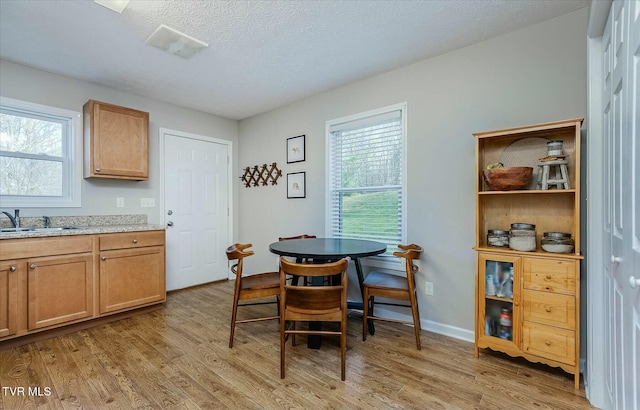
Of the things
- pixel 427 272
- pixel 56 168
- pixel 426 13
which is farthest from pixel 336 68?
pixel 56 168

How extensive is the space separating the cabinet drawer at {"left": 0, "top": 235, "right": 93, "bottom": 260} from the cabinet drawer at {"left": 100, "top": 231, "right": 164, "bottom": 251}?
123 millimetres

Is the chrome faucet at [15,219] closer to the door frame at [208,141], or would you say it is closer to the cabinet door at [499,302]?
the door frame at [208,141]

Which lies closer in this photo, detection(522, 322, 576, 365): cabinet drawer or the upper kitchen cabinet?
detection(522, 322, 576, 365): cabinet drawer

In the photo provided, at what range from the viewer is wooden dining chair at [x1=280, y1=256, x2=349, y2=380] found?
1.83 metres

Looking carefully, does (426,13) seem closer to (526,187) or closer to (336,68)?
(336,68)

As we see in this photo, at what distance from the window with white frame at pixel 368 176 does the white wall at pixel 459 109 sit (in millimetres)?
119

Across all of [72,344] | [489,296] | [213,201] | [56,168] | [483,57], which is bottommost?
[72,344]

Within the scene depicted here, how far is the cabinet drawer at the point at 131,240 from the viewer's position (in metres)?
2.76

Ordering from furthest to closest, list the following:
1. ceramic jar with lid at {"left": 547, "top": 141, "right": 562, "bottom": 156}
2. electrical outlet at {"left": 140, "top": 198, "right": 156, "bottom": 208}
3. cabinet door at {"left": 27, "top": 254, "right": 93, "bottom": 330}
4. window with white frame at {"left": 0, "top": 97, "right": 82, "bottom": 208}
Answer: electrical outlet at {"left": 140, "top": 198, "right": 156, "bottom": 208}, window with white frame at {"left": 0, "top": 97, "right": 82, "bottom": 208}, cabinet door at {"left": 27, "top": 254, "right": 93, "bottom": 330}, ceramic jar with lid at {"left": 547, "top": 141, "right": 562, "bottom": 156}

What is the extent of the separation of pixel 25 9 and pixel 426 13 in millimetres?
2707

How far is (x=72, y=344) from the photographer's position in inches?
93.6

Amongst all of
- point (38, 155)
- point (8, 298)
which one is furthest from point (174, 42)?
point (8, 298)

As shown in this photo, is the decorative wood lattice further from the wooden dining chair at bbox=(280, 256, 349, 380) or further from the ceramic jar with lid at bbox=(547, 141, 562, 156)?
the ceramic jar with lid at bbox=(547, 141, 562, 156)

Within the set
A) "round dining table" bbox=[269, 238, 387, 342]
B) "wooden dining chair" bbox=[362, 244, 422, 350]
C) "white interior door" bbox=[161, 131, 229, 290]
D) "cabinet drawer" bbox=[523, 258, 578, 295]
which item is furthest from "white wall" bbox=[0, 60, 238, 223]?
"cabinet drawer" bbox=[523, 258, 578, 295]
